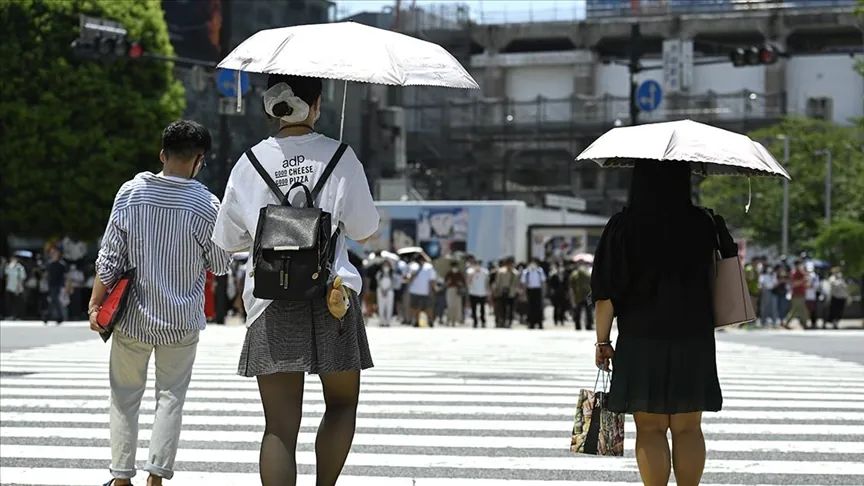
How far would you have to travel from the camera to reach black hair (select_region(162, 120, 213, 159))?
19.3ft

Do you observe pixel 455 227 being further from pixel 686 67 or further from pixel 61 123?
pixel 686 67

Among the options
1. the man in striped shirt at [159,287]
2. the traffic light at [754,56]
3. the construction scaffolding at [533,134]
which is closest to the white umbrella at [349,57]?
the man in striped shirt at [159,287]

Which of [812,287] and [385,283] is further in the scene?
[812,287]

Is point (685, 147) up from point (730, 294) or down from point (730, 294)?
up

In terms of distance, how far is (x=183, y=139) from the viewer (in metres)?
5.89

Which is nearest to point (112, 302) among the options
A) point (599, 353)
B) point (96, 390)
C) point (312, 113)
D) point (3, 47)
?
point (312, 113)

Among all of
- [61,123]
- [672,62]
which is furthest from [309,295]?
[672,62]

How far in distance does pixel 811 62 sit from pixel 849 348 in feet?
172

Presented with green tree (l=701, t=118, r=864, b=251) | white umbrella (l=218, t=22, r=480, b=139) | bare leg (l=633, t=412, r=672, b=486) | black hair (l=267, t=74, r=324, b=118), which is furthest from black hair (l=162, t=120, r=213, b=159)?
green tree (l=701, t=118, r=864, b=251)

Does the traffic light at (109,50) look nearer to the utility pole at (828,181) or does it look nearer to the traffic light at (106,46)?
the traffic light at (106,46)

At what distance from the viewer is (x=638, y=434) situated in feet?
17.6

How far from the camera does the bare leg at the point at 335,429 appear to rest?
15.8ft

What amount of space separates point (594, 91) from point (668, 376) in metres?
68.2

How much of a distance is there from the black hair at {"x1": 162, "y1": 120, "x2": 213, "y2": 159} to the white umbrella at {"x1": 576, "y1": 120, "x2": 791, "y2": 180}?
1.75 metres
